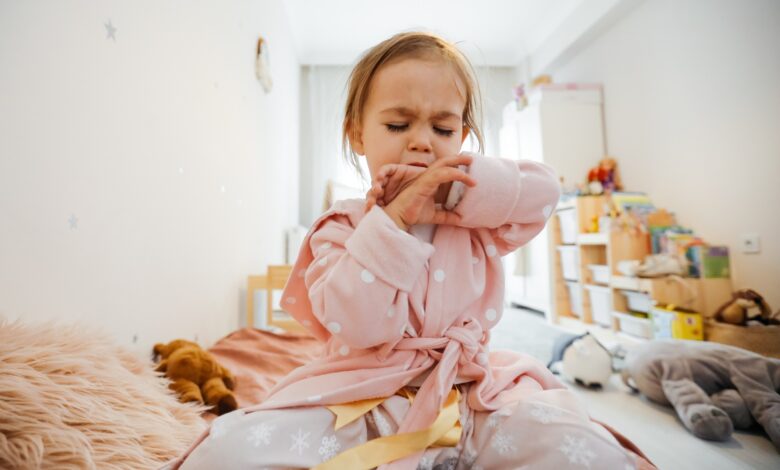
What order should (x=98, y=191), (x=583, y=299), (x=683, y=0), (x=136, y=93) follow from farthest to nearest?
(x=583, y=299) → (x=683, y=0) → (x=136, y=93) → (x=98, y=191)

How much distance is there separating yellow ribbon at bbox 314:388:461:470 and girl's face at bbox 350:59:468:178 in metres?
0.37

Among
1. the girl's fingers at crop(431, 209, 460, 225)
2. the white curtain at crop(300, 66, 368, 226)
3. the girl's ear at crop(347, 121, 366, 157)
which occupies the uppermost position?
the white curtain at crop(300, 66, 368, 226)

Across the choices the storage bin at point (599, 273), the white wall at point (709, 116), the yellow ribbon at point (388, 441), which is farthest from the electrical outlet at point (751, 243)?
the yellow ribbon at point (388, 441)

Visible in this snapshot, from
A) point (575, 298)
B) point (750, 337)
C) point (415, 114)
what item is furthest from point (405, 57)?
point (575, 298)

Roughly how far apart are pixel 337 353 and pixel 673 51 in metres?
2.68

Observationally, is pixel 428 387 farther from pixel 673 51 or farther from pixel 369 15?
pixel 369 15

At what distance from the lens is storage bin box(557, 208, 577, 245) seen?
8.95 feet

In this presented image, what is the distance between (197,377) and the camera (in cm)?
101

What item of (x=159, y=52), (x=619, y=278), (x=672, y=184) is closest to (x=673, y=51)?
(x=672, y=184)

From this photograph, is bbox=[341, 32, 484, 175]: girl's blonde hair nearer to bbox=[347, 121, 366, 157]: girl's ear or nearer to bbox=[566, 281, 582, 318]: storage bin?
bbox=[347, 121, 366, 157]: girl's ear

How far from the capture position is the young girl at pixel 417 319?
0.48 meters

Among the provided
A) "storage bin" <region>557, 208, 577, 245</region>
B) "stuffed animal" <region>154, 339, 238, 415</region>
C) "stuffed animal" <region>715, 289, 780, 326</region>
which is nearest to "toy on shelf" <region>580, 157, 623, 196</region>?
"storage bin" <region>557, 208, 577, 245</region>

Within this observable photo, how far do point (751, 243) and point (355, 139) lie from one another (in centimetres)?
206

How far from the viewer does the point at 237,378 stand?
46.7 inches
